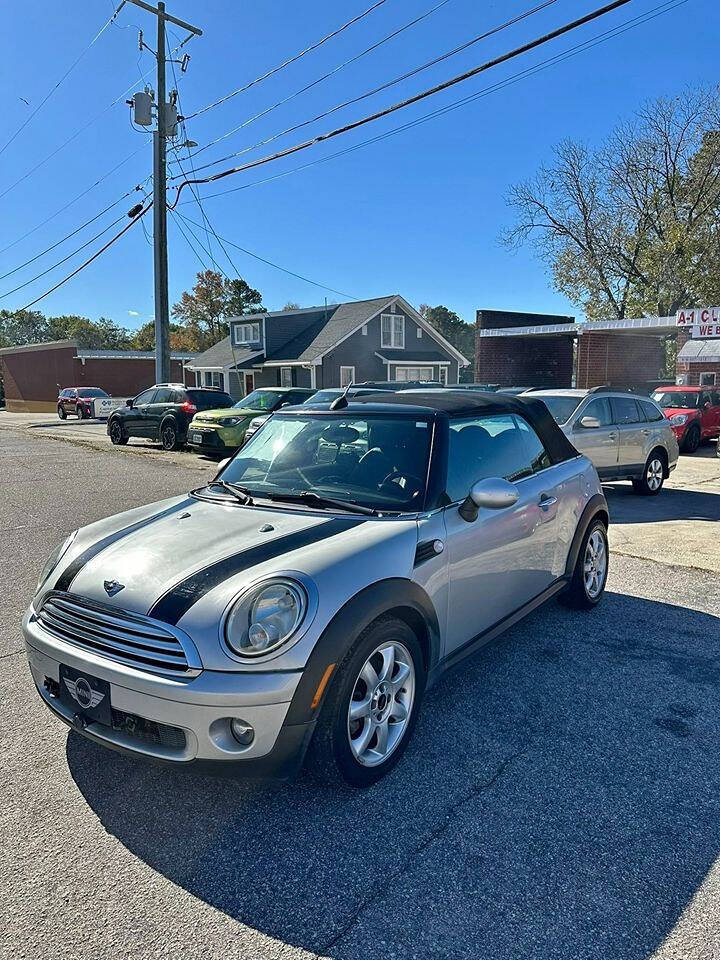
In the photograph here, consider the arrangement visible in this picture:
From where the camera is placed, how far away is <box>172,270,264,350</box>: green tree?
64.0m

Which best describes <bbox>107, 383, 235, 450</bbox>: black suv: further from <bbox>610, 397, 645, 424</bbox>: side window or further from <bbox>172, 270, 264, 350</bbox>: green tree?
<bbox>172, 270, 264, 350</bbox>: green tree

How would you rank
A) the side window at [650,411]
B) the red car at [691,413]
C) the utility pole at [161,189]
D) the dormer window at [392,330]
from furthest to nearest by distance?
the dormer window at [392,330] < the utility pole at [161,189] < the red car at [691,413] < the side window at [650,411]

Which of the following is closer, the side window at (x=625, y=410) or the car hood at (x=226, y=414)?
the side window at (x=625, y=410)

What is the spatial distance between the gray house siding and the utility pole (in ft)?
40.2

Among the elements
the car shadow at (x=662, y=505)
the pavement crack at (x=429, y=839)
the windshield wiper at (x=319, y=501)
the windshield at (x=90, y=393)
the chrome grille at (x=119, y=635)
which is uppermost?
the windshield at (x=90, y=393)

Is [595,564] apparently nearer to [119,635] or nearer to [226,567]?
[226,567]

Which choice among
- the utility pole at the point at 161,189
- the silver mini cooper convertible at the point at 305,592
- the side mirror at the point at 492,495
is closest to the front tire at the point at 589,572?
the silver mini cooper convertible at the point at 305,592

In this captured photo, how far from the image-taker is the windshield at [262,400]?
50.1ft

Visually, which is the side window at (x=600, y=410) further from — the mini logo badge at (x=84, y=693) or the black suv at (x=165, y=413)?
the black suv at (x=165, y=413)

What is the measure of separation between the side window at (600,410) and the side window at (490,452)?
5.36 meters

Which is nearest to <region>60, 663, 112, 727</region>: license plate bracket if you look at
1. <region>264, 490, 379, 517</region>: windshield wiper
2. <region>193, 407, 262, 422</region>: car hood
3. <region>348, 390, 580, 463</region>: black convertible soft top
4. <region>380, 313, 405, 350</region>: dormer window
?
<region>264, 490, 379, 517</region>: windshield wiper

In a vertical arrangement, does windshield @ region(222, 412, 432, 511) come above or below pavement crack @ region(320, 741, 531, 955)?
above

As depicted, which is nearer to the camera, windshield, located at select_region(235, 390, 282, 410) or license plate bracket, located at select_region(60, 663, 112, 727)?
license plate bracket, located at select_region(60, 663, 112, 727)

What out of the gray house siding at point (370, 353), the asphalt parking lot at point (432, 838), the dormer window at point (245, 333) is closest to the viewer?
the asphalt parking lot at point (432, 838)
